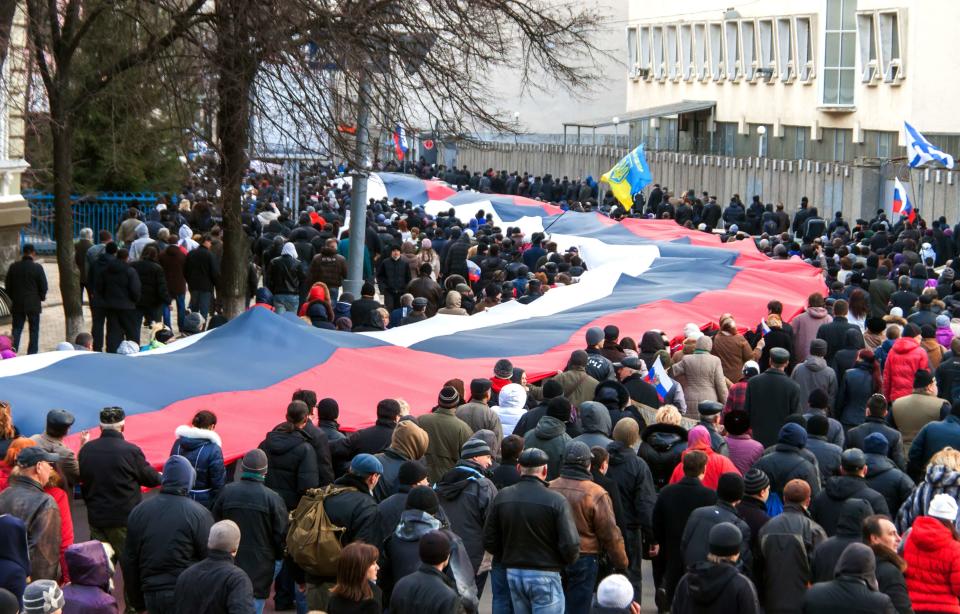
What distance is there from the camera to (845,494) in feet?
29.2

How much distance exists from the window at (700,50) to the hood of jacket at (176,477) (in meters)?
53.2

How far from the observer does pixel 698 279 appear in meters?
19.6

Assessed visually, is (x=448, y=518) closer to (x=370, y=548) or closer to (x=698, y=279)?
(x=370, y=548)

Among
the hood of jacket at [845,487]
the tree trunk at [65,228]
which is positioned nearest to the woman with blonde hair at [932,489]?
the hood of jacket at [845,487]

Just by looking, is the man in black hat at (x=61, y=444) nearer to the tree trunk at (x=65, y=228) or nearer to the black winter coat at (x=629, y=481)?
the black winter coat at (x=629, y=481)

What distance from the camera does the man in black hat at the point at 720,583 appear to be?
23.6 feet

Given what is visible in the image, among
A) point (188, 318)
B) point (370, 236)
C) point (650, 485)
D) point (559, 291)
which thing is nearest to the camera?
point (650, 485)

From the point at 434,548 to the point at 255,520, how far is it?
1.76m

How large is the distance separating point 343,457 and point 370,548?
118 inches

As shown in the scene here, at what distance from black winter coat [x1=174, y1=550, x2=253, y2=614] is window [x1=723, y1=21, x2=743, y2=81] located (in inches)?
2011

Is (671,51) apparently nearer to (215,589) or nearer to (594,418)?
(594,418)

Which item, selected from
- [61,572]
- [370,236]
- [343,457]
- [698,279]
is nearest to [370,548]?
[61,572]

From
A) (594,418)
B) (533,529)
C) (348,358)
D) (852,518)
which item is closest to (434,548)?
(533,529)

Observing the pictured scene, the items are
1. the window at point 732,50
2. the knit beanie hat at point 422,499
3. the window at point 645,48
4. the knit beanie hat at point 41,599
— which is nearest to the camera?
the knit beanie hat at point 41,599
